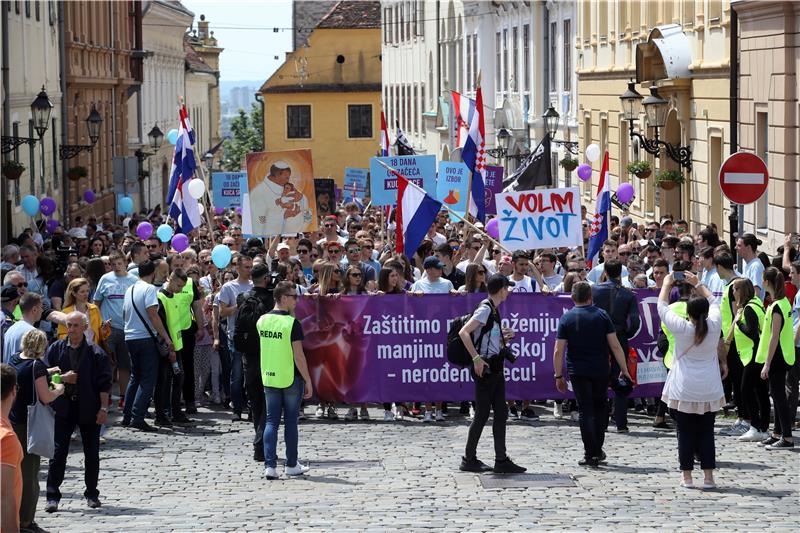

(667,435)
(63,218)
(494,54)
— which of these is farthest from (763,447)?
(494,54)

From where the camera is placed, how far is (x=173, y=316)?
15945 millimetres

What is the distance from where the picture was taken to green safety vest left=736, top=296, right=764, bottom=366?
14266 mm

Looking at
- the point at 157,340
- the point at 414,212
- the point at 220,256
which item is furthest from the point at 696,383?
the point at 220,256

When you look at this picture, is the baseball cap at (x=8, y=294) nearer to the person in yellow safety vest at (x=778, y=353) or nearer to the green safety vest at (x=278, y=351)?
the green safety vest at (x=278, y=351)

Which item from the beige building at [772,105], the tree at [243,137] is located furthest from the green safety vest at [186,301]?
the tree at [243,137]

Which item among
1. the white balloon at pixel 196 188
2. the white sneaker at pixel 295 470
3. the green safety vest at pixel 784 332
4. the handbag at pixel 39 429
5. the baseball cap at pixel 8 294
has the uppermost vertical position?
the white balloon at pixel 196 188

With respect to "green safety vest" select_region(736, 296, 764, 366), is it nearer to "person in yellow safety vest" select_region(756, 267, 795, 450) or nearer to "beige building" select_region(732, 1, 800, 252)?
"person in yellow safety vest" select_region(756, 267, 795, 450)

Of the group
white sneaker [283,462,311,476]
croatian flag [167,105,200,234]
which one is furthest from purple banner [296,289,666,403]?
croatian flag [167,105,200,234]

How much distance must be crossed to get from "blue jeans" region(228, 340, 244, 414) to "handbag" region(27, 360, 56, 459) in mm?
4546

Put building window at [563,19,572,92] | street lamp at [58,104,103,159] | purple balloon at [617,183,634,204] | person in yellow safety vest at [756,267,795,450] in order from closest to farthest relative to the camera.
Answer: person in yellow safety vest at [756,267,795,450], purple balloon at [617,183,634,204], street lamp at [58,104,103,159], building window at [563,19,572,92]

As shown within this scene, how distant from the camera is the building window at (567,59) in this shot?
1629 inches

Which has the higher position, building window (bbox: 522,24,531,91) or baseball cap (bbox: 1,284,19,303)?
building window (bbox: 522,24,531,91)

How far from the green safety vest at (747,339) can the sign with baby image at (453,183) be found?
9550mm

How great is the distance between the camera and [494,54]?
52.4 meters
